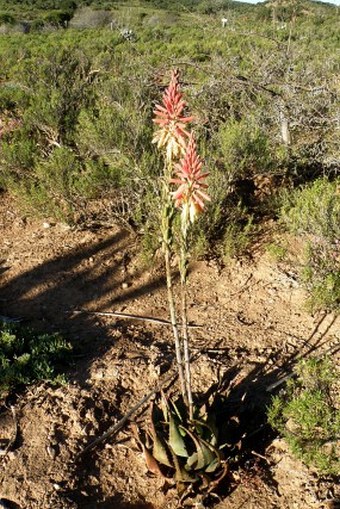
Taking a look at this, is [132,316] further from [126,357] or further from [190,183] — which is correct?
[190,183]

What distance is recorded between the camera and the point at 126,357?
397cm

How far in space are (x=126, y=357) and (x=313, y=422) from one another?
1.54 meters

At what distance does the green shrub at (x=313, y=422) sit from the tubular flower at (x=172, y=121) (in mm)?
1633

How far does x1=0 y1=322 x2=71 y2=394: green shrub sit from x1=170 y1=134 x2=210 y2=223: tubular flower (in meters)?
1.96

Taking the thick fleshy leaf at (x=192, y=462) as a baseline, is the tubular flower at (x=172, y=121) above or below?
above

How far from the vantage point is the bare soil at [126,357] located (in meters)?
3.07

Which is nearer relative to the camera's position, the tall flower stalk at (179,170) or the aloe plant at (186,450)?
the tall flower stalk at (179,170)

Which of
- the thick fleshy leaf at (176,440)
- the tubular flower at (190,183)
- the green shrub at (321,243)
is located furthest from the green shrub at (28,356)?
the green shrub at (321,243)

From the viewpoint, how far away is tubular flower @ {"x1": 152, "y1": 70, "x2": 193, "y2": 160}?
2.32 metres

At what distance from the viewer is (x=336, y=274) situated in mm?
4340

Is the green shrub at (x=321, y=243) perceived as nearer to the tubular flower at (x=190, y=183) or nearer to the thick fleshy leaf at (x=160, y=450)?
the thick fleshy leaf at (x=160, y=450)

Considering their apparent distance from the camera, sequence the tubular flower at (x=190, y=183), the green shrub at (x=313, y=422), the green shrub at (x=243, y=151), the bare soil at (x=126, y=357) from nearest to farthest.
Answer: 1. the tubular flower at (x=190, y=183)
2. the green shrub at (x=313, y=422)
3. the bare soil at (x=126, y=357)
4. the green shrub at (x=243, y=151)

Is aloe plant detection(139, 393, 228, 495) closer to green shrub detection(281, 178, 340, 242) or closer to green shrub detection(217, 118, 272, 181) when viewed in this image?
green shrub detection(281, 178, 340, 242)

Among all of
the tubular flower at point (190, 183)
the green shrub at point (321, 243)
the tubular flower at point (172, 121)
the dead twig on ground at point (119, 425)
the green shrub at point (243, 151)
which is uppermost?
the tubular flower at point (172, 121)
